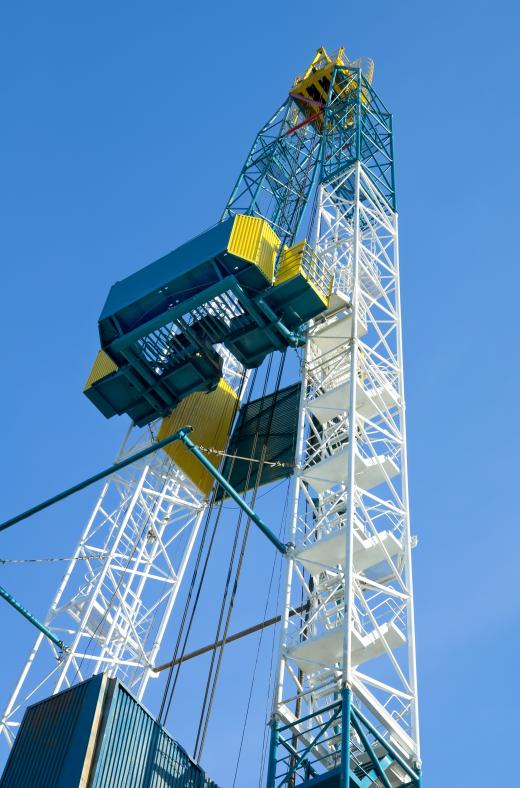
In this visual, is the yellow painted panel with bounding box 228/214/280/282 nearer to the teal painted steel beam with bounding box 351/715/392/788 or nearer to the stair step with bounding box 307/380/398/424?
the stair step with bounding box 307/380/398/424

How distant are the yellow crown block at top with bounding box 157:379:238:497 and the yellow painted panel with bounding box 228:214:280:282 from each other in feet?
24.5

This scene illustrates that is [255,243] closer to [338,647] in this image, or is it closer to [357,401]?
[357,401]

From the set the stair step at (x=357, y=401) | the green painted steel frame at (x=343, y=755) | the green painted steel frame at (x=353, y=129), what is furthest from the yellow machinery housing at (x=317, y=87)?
the green painted steel frame at (x=343, y=755)

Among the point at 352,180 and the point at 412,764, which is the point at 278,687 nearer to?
the point at 412,764

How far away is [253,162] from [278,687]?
30.1 meters

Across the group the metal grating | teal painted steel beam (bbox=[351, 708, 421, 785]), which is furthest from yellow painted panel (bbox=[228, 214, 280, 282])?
teal painted steel beam (bbox=[351, 708, 421, 785])

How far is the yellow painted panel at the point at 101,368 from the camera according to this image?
4081 cm

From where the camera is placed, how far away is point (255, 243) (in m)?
36.9

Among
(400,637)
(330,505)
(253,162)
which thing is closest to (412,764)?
(400,637)

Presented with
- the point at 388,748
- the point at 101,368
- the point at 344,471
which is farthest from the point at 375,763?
the point at 101,368

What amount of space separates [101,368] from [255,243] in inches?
342

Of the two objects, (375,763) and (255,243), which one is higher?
(255,243)

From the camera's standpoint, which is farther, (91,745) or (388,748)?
(388,748)

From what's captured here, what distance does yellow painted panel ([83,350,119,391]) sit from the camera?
40.8 m
